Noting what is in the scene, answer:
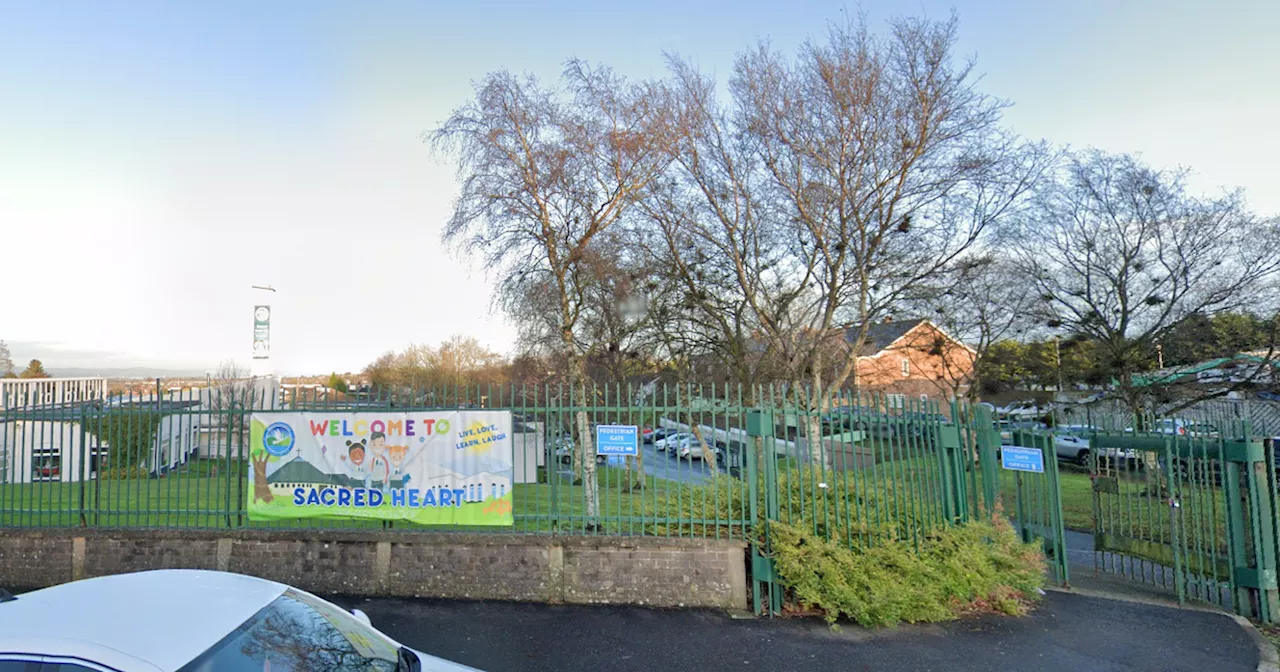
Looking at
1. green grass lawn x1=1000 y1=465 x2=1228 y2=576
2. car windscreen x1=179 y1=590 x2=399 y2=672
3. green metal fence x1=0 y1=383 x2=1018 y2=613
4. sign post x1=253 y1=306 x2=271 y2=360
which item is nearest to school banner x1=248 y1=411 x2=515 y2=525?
green metal fence x1=0 y1=383 x2=1018 y2=613

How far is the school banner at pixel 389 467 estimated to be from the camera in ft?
23.1

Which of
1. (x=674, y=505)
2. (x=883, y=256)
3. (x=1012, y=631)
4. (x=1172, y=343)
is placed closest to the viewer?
(x=1012, y=631)

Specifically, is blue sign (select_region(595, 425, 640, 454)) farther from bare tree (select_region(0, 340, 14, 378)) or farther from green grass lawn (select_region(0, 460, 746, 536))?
bare tree (select_region(0, 340, 14, 378))

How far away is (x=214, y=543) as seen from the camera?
715cm

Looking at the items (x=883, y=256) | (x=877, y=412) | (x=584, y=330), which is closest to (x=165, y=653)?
(x=877, y=412)

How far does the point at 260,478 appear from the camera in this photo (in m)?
7.32

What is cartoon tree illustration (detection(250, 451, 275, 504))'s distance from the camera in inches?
287

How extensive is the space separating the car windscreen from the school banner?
3515 mm

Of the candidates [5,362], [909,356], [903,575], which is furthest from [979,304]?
[5,362]

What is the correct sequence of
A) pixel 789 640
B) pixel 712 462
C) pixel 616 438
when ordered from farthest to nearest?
1. pixel 616 438
2. pixel 712 462
3. pixel 789 640

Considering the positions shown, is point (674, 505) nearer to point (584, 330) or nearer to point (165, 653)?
point (165, 653)

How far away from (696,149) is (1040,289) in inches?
471

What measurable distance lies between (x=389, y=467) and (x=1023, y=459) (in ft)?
22.9

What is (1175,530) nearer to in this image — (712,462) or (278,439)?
(712,462)
